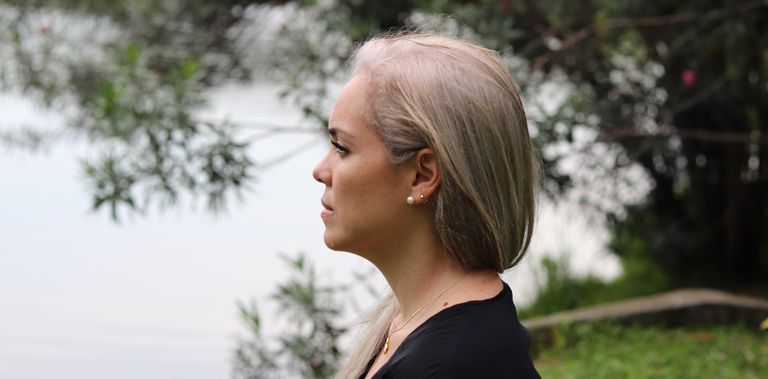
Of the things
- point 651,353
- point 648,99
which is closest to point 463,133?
point 651,353

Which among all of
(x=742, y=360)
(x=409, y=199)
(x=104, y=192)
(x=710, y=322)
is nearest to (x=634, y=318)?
(x=710, y=322)

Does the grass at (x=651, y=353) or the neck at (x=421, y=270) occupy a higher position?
the neck at (x=421, y=270)

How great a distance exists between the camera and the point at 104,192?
15.6ft

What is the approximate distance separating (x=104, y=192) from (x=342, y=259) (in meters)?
3.79

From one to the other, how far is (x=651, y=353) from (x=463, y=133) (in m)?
4.60

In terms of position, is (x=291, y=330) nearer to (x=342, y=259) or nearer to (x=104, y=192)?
(x=104, y=192)

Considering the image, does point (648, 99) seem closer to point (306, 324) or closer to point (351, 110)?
point (306, 324)

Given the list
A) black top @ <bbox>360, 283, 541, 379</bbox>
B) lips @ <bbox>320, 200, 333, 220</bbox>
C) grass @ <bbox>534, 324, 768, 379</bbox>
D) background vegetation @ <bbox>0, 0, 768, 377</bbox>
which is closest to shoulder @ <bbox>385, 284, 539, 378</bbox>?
black top @ <bbox>360, 283, 541, 379</bbox>

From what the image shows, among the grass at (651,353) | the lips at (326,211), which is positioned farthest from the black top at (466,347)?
the grass at (651,353)

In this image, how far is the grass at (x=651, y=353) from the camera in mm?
5695

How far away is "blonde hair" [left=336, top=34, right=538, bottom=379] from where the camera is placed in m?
1.79

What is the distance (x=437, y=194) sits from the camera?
6.00 feet

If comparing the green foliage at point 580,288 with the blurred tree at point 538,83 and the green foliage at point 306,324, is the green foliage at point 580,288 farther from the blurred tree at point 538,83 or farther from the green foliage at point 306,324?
the green foliage at point 306,324

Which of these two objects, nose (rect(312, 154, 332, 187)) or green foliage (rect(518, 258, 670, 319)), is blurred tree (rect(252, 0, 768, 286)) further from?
nose (rect(312, 154, 332, 187))
